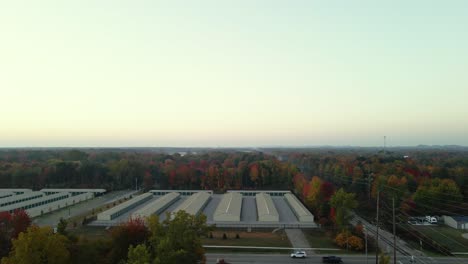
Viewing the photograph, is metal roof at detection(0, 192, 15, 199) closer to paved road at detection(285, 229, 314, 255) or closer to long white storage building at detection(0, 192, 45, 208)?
long white storage building at detection(0, 192, 45, 208)

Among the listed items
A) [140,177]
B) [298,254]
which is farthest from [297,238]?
[140,177]

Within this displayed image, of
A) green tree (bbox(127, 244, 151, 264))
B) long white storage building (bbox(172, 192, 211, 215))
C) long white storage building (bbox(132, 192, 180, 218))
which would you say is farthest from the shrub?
green tree (bbox(127, 244, 151, 264))

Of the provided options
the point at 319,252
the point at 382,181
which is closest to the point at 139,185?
the point at 382,181

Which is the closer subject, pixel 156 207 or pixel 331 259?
pixel 331 259

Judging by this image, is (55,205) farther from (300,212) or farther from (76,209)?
(300,212)

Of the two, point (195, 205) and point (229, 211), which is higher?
point (229, 211)
